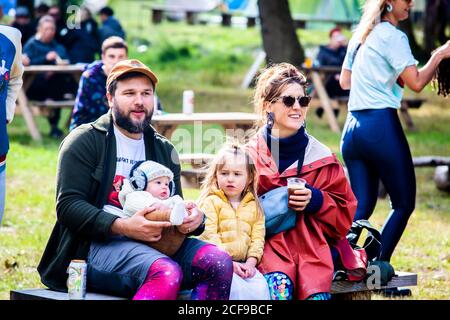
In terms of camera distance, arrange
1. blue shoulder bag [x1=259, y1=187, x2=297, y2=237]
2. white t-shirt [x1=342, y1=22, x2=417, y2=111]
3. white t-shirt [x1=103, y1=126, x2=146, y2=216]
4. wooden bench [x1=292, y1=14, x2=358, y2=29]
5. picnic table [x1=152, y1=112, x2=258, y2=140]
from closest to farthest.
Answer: white t-shirt [x1=103, y1=126, x2=146, y2=216] < blue shoulder bag [x1=259, y1=187, x2=297, y2=237] < white t-shirt [x1=342, y1=22, x2=417, y2=111] < picnic table [x1=152, y1=112, x2=258, y2=140] < wooden bench [x1=292, y1=14, x2=358, y2=29]

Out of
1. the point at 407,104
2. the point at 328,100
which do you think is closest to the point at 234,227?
the point at 328,100

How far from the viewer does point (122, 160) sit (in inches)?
199

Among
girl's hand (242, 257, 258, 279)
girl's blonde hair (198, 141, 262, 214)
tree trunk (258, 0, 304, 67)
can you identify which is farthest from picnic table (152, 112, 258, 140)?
tree trunk (258, 0, 304, 67)

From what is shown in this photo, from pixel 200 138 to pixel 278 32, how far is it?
5.96m

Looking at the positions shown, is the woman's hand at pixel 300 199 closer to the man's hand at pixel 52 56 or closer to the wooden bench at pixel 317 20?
the man's hand at pixel 52 56

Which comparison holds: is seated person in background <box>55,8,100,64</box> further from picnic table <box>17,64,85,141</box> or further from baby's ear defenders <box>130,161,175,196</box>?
baby's ear defenders <box>130,161,175,196</box>

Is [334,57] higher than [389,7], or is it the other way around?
[334,57]

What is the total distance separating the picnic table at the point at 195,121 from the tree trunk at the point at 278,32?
8113 mm

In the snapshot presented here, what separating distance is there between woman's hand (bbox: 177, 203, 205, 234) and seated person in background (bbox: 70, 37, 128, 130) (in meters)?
3.82

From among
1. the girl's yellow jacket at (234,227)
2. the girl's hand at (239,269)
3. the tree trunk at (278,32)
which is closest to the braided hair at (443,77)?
the girl's yellow jacket at (234,227)

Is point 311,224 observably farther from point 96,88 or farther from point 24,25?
point 24,25

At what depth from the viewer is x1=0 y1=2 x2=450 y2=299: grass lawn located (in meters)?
7.79
